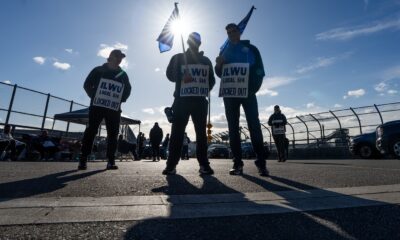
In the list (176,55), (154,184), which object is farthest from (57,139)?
(154,184)

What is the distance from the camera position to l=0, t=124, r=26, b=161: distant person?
10.8 meters

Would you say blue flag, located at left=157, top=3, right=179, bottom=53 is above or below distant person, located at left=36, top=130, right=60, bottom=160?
above

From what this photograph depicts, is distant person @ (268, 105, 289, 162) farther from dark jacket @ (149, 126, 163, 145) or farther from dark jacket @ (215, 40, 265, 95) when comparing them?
dark jacket @ (215, 40, 265, 95)

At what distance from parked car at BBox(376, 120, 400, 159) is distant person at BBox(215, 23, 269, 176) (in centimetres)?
828

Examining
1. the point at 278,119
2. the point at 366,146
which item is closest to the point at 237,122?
the point at 278,119

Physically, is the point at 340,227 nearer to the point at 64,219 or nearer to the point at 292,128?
the point at 64,219

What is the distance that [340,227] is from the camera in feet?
5.80

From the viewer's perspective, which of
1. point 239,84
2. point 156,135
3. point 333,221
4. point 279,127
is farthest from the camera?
point 156,135

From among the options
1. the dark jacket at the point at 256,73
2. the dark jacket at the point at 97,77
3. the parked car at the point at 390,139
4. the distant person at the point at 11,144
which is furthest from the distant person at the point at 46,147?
the parked car at the point at 390,139

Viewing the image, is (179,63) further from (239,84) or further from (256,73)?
(256,73)

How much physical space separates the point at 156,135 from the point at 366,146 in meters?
8.67

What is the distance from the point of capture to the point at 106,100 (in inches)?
227

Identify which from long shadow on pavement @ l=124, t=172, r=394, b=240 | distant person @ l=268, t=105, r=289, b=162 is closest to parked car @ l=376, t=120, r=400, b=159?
distant person @ l=268, t=105, r=289, b=162

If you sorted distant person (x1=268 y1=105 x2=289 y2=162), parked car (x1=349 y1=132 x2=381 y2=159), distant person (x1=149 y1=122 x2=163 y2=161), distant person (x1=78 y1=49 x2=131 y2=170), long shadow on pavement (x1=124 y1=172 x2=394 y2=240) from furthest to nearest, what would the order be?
1. distant person (x1=149 y1=122 x2=163 y2=161)
2. parked car (x1=349 y1=132 x2=381 y2=159)
3. distant person (x1=268 y1=105 x2=289 y2=162)
4. distant person (x1=78 y1=49 x2=131 y2=170)
5. long shadow on pavement (x1=124 y1=172 x2=394 y2=240)
